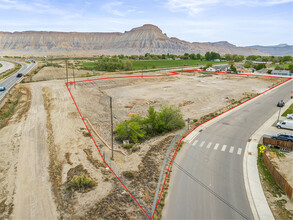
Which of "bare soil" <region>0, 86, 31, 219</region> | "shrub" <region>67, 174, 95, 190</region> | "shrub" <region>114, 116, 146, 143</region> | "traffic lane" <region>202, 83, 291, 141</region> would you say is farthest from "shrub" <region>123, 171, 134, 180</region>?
"traffic lane" <region>202, 83, 291, 141</region>

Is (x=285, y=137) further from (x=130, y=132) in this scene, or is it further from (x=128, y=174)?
(x=128, y=174)

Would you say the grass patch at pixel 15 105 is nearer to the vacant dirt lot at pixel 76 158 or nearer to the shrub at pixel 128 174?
the vacant dirt lot at pixel 76 158

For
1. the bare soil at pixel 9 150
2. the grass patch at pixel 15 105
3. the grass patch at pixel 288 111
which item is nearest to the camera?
the bare soil at pixel 9 150

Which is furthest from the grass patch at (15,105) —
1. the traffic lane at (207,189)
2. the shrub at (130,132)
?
the traffic lane at (207,189)

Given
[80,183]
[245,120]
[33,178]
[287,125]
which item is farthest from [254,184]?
[33,178]

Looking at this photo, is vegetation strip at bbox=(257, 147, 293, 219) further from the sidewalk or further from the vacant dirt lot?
the vacant dirt lot

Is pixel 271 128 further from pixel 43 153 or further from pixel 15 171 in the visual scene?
pixel 15 171

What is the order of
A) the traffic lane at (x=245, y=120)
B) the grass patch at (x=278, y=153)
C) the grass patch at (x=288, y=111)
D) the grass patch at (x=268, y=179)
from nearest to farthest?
the grass patch at (x=268, y=179), the grass patch at (x=278, y=153), the traffic lane at (x=245, y=120), the grass patch at (x=288, y=111)

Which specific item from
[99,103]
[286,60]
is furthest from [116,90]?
[286,60]
